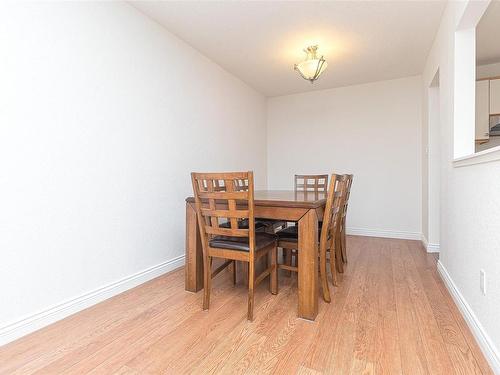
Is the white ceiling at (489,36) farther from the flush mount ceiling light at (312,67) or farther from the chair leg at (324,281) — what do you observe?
the chair leg at (324,281)

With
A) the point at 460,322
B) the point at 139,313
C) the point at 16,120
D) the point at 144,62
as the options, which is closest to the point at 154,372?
the point at 139,313

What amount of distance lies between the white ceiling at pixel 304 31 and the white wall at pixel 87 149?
11.8 inches

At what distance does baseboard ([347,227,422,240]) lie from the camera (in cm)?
385

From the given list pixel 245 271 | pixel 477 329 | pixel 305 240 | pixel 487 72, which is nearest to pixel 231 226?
pixel 305 240

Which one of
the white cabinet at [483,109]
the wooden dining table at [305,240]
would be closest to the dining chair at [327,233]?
the wooden dining table at [305,240]

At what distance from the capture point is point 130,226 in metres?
2.28

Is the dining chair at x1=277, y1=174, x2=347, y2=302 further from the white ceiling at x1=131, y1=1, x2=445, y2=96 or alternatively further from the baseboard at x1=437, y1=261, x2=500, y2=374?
the white ceiling at x1=131, y1=1, x2=445, y2=96

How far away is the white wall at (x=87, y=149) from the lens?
156 centimetres

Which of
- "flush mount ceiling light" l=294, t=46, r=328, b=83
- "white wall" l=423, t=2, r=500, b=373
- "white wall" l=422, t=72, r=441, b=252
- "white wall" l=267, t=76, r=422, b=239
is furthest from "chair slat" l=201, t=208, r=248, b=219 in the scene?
"white wall" l=267, t=76, r=422, b=239

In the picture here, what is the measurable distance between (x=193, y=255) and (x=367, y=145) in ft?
10.5

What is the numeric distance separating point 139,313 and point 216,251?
0.65m

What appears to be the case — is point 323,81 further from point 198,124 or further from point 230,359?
point 230,359

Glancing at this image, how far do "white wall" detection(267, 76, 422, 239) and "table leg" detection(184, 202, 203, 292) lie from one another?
2.80m

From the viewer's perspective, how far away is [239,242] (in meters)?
1.85
